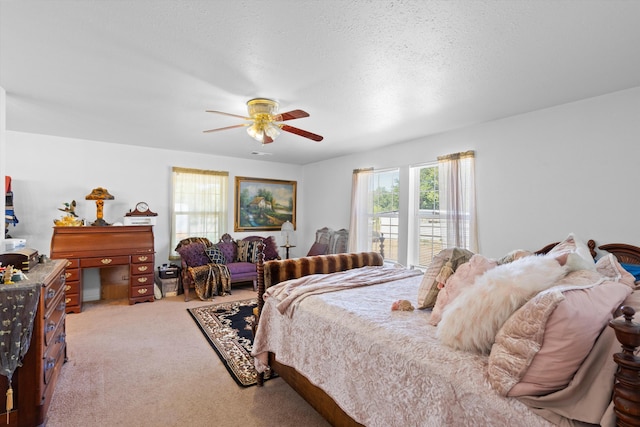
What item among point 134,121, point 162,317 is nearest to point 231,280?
point 162,317

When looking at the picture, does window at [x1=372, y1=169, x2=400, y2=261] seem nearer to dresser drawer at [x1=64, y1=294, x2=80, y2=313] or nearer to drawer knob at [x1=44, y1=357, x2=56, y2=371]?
drawer knob at [x1=44, y1=357, x2=56, y2=371]

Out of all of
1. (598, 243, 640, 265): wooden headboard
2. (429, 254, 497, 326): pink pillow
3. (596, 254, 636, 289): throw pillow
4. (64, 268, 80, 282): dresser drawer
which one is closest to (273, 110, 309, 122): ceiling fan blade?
(429, 254, 497, 326): pink pillow

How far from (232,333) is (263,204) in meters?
3.33

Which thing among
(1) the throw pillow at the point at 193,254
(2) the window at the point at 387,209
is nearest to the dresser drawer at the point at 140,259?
(1) the throw pillow at the point at 193,254

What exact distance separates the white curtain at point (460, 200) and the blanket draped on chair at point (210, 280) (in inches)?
135

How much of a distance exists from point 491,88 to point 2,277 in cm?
379

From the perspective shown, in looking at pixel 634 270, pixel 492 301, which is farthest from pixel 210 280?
pixel 634 270

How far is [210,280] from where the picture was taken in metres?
4.90

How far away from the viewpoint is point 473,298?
4.59 feet

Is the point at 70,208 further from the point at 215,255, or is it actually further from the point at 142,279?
the point at 215,255

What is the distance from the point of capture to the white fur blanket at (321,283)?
7.48ft

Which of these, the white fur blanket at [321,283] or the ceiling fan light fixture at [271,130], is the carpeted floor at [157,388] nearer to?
the white fur blanket at [321,283]

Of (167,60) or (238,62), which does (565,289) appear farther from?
(167,60)

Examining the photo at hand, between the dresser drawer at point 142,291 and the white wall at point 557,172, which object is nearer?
the white wall at point 557,172
